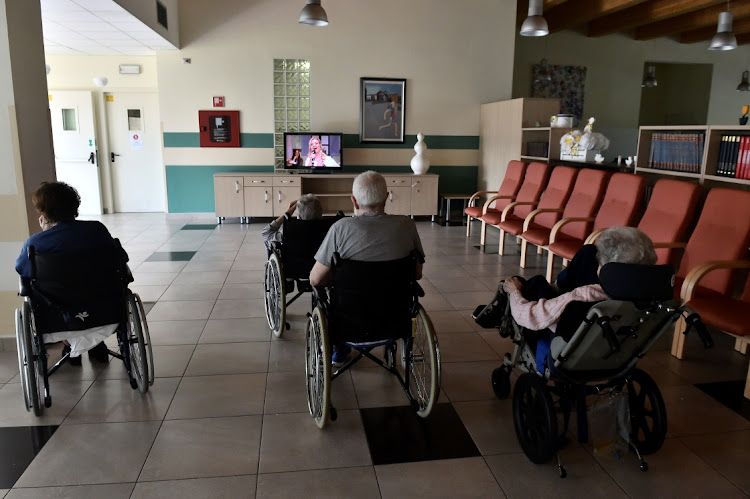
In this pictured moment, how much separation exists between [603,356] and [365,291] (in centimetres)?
97

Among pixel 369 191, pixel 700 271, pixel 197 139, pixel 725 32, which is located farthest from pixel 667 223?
pixel 197 139

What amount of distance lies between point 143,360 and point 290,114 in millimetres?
5905

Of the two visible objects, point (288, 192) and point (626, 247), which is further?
point (288, 192)

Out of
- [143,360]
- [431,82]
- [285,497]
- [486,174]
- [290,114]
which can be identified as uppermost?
[431,82]

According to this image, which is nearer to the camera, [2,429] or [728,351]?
[2,429]

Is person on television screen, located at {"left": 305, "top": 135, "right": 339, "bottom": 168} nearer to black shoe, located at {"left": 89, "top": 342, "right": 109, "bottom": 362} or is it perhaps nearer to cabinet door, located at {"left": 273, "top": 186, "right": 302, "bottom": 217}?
cabinet door, located at {"left": 273, "top": 186, "right": 302, "bottom": 217}

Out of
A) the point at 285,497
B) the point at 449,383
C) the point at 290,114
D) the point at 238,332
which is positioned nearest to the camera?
the point at 285,497

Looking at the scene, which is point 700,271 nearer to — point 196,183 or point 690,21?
point 196,183

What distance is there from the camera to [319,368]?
243 centimetres

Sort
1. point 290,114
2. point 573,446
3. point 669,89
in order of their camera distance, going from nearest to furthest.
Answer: point 573,446, point 290,114, point 669,89

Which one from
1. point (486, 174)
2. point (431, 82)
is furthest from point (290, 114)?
point (486, 174)

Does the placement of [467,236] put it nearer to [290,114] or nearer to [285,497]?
[290,114]

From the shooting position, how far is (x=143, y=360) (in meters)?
2.64

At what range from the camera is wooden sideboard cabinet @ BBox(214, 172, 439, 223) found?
7.55 metres
